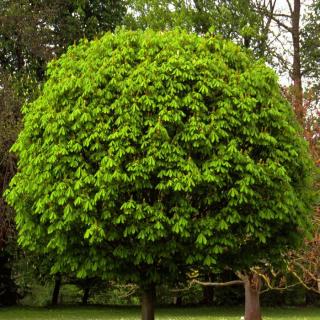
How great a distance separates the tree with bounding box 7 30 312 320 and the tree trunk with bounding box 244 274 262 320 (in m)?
9.24

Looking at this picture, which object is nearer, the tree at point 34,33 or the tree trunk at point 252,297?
the tree trunk at point 252,297

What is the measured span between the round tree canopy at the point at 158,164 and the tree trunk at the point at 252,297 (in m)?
9.32

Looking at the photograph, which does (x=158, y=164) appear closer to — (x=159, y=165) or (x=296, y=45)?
(x=159, y=165)

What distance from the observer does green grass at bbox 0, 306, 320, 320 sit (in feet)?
93.9

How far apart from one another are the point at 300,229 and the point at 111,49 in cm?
545

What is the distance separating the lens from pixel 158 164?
11.6 meters

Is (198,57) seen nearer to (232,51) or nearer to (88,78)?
(232,51)

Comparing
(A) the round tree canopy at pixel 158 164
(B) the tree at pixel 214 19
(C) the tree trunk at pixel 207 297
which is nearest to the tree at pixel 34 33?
(B) the tree at pixel 214 19

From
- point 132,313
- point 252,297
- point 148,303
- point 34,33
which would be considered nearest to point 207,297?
point 132,313

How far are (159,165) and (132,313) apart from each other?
74.5 feet

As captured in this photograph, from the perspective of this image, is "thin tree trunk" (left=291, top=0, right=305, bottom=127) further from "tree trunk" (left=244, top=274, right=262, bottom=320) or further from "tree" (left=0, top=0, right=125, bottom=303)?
"tree trunk" (left=244, top=274, right=262, bottom=320)

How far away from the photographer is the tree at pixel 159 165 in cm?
1174

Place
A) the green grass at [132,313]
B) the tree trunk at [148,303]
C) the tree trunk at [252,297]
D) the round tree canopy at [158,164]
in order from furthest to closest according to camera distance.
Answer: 1. the green grass at [132,313]
2. the tree trunk at [252,297]
3. the tree trunk at [148,303]
4. the round tree canopy at [158,164]

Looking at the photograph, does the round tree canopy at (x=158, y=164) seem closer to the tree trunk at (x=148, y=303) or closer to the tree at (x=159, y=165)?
the tree at (x=159, y=165)
